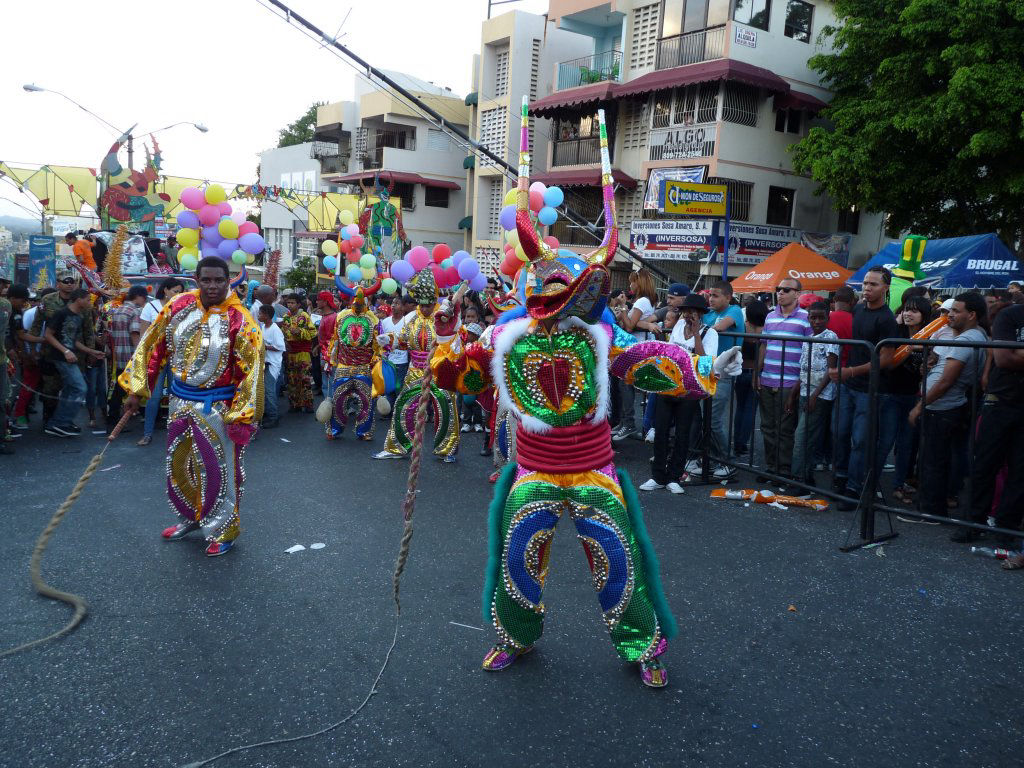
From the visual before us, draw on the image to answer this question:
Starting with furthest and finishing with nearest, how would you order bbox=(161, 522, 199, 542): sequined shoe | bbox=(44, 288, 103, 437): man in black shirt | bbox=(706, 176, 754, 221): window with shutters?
bbox=(706, 176, 754, 221): window with shutters < bbox=(44, 288, 103, 437): man in black shirt < bbox=(161, 522, 199, 542): sequined shoe

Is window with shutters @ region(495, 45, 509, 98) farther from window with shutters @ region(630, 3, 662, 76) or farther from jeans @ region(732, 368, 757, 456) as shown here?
jeans @ region(732, 368, 757, 456)

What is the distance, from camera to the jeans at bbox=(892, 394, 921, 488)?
586 centimetres

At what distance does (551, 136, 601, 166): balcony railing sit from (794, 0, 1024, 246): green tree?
6.71m

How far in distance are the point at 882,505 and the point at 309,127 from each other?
151ft

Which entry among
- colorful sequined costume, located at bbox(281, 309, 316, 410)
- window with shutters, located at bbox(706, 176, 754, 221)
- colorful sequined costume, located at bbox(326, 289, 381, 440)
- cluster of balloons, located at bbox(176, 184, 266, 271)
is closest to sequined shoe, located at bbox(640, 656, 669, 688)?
cluster of balloons, located at bbox(176, 184, 266, 271)

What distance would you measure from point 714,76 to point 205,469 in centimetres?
1722

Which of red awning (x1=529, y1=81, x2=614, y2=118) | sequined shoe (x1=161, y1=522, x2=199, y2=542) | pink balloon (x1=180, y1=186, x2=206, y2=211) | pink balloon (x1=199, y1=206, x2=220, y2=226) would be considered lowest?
sequined shoe (x1=161, y1=522, x2=199, y2=542)

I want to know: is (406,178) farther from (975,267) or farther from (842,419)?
(842,419)

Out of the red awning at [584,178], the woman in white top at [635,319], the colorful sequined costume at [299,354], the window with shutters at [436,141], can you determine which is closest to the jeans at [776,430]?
the woman in white top at [635,319]

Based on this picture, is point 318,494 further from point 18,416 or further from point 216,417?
point 18,416

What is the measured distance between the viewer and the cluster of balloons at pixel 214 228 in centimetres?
593

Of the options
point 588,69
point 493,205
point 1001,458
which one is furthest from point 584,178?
point 1001,458

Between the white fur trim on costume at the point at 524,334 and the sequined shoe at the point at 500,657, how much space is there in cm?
99

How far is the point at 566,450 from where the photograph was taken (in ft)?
10.9
